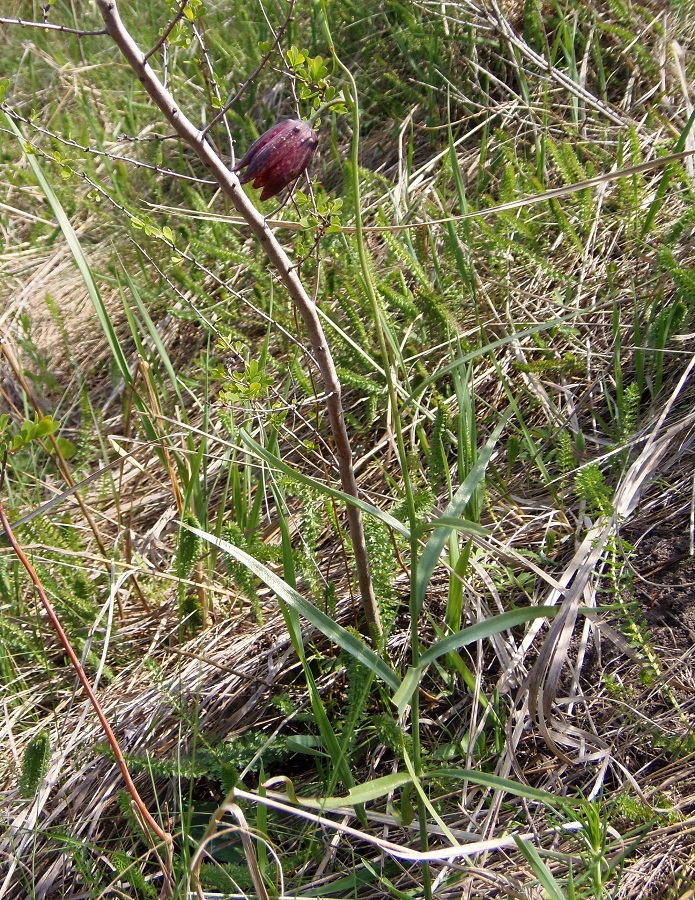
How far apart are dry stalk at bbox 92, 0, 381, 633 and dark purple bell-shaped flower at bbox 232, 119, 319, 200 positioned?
0.04m

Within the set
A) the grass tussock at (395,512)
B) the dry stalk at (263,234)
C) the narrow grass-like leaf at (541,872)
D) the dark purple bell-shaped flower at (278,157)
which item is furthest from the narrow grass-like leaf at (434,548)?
the dark purple bell-shaped flower at (278,157)

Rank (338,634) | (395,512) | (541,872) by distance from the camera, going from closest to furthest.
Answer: (541,872) < (338,634) < (395,512)

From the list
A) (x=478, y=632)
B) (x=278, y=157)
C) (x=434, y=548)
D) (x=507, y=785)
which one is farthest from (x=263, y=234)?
(x=507, y=785)

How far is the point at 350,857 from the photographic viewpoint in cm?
112

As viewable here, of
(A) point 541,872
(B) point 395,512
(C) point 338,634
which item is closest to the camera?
(A) point 541,872

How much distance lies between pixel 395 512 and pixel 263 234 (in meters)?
0.51

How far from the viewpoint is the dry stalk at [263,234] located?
814mm

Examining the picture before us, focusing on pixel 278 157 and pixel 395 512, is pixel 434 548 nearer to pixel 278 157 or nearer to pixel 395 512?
pixel 395 512

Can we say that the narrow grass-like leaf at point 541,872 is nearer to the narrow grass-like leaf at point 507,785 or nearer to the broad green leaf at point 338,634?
the narrow grass-like leaf at point 507,785

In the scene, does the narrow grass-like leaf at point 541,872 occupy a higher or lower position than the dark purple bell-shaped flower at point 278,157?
lower

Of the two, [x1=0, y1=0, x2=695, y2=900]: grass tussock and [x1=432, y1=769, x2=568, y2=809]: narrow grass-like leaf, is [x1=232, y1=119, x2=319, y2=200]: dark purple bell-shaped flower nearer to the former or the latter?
[x1=0, y1=0, x2=695, y2=900]: grass tussock

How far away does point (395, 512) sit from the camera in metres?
1.26

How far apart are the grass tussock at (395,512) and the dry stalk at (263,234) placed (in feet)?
0.11

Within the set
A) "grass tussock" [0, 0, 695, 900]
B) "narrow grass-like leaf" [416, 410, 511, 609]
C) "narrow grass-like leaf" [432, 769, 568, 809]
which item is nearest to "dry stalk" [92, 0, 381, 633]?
"grass tussock" [0, 0, 695, 900]
